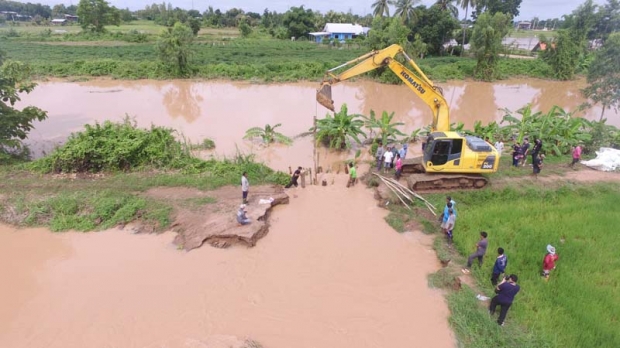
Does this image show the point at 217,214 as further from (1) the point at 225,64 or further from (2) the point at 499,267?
(1) the point at 225,64

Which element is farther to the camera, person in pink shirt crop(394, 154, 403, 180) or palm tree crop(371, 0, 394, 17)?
palm tree crop(371, 0, 394, 17)

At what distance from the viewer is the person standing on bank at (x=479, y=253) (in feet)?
27.4

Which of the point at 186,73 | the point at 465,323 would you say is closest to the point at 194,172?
the point at 465,323

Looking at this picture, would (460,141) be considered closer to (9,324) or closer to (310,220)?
(310,220)

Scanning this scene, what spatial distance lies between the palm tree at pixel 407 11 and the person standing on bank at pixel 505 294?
41504 millimetres

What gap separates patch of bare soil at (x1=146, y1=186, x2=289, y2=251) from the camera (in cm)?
986

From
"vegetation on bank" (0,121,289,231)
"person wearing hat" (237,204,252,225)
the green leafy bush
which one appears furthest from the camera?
the green leafy bush

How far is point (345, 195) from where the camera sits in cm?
1255

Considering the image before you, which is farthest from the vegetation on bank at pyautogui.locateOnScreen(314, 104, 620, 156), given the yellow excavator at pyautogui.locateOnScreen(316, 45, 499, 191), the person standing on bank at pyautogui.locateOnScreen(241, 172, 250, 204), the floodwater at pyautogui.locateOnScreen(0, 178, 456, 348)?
the floodwater at pyautogui.locateOnScreen(0, 178, 456, 348)

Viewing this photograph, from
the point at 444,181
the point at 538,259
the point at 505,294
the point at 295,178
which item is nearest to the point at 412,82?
the point at 444,181

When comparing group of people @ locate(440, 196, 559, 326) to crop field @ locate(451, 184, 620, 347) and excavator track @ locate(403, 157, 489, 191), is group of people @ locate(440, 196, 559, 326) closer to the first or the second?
crop field @ locate(451, 184, 620, 347)

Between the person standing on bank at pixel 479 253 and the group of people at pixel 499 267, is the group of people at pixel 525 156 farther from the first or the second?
the person standing on bank at pixel 479 253

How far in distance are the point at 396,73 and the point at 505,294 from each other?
8.67 m

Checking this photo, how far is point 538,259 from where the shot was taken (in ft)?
28.7
